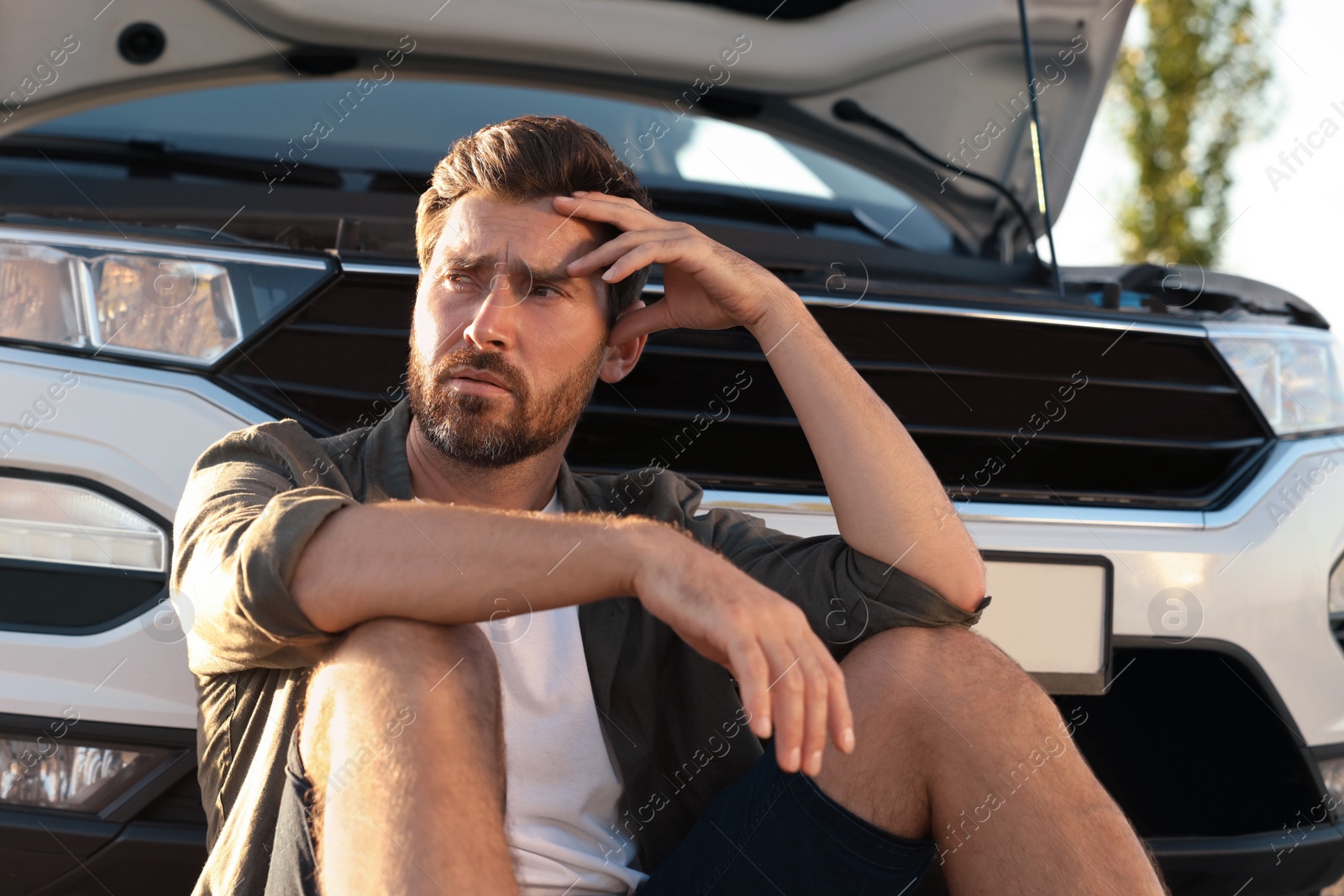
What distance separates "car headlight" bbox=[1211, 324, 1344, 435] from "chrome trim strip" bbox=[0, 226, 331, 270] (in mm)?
1675

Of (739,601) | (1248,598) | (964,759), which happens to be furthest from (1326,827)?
(739,601)

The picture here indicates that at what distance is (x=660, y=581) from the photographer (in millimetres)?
1339

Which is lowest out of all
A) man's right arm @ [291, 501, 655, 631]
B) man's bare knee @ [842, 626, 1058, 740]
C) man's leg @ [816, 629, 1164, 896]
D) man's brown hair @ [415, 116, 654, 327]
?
man's leg @ [816, 629, 1164, 896]

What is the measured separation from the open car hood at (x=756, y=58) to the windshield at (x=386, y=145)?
62mm

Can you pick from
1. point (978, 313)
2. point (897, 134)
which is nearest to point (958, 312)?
point (978, 313)

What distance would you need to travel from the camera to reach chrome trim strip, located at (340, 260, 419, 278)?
72.3 inches

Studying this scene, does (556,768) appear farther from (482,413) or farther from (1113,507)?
(1113,507)

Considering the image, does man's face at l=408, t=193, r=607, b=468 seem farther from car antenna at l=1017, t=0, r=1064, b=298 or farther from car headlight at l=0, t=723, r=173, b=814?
car antenna at l=1017, t=0, r=1064, b=298

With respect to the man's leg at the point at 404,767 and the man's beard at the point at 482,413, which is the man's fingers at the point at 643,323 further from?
the man's leg at the point at 404,767

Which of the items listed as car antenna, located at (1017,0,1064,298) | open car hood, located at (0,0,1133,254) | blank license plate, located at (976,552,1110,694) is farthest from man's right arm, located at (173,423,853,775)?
car antenna, located at (1017,0,1064,298)

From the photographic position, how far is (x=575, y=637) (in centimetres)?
177

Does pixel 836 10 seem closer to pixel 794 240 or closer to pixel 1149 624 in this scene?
pixel 794 240

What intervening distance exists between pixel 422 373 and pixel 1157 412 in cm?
137

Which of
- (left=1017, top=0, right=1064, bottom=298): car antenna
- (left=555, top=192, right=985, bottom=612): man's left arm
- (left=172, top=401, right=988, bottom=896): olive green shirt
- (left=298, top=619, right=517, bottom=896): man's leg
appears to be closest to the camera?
(left=298, top=619, right=517, bottom=896): man's leg
